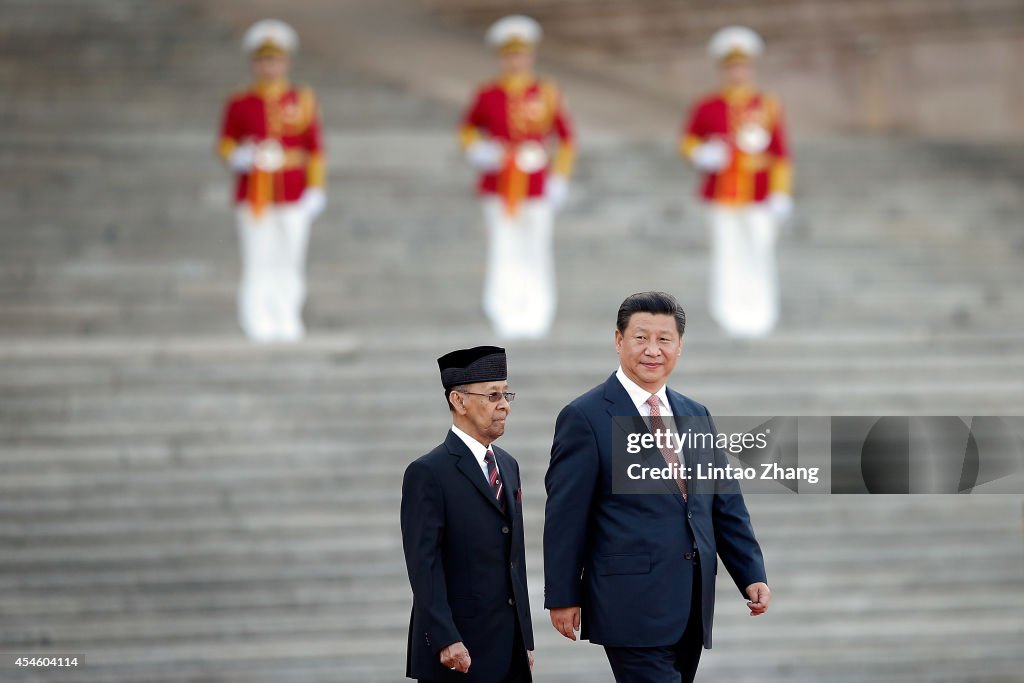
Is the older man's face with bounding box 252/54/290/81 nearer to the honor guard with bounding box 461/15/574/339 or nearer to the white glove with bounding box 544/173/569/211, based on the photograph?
the honor guard with bounding box 461/15/574/339

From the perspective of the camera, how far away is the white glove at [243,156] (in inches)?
367

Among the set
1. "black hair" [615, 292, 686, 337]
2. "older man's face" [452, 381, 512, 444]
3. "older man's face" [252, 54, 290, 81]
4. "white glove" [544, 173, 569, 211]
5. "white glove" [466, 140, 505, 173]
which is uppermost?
"older man's face" [252, 54, 290, 81]

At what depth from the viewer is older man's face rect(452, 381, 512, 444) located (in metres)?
3.88

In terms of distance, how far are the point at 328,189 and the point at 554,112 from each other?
2514 mm

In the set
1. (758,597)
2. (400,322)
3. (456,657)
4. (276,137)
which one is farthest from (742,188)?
(456,657)

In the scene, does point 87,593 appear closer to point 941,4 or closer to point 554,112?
point 554,112

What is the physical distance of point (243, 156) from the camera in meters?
9.33

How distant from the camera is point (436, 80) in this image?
13.7m

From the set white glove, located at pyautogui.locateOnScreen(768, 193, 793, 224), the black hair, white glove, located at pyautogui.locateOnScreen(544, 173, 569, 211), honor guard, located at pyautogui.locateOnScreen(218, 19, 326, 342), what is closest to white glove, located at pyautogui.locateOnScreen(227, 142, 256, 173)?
honor guard, located at pyautogui.locateOnScreen(218, 19, 326, 342)

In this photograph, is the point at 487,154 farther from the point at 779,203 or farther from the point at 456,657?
the point at 456,657

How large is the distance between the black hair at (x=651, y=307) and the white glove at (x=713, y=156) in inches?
232

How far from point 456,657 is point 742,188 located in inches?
254

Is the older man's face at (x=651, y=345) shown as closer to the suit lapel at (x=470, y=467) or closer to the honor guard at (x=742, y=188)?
the suit lapel at (x=470, y=467)

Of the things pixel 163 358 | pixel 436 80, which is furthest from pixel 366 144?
pixel 163 358
